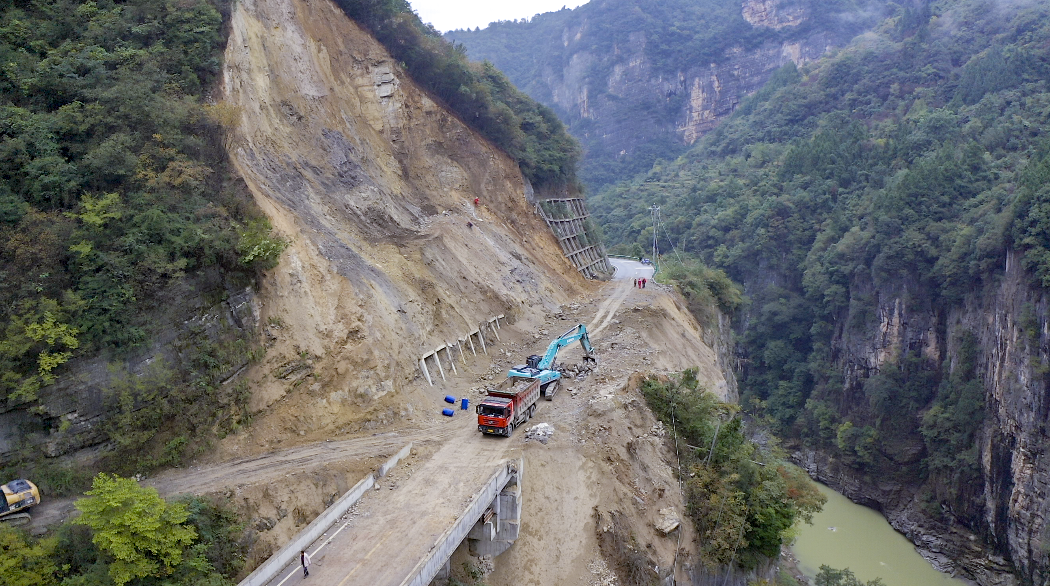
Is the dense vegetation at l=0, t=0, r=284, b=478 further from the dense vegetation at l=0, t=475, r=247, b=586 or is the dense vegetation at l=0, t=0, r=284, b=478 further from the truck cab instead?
the truck cab

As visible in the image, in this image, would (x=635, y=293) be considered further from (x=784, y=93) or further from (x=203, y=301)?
(x=784, y=93)

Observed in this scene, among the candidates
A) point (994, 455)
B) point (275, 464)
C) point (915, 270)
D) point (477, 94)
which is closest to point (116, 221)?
point (275, 464)

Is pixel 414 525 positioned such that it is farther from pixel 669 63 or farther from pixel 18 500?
pixel 669 63

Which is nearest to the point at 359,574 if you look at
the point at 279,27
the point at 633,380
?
the point at 633,380

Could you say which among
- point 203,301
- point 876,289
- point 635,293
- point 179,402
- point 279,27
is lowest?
point 876,289

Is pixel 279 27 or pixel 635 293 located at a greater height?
pixel 279 27

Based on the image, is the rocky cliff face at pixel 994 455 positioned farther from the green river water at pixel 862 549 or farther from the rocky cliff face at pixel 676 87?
the rocky cliff face at pixel 676 87

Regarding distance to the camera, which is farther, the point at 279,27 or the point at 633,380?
the point at 279,27
